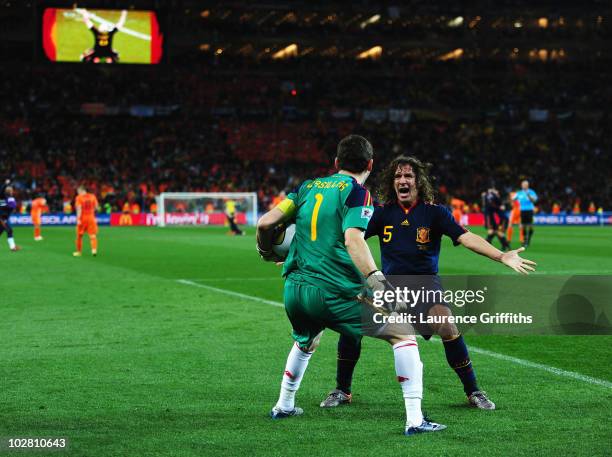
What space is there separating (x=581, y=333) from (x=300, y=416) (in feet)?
17.1

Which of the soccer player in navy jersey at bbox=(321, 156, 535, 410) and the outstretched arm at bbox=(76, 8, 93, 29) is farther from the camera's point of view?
the outstretched arm at bbox=(76, 8, 93, 29)

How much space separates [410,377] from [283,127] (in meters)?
61.3

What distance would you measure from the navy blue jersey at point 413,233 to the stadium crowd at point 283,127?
4857 cm

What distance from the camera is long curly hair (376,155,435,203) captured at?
6980mm

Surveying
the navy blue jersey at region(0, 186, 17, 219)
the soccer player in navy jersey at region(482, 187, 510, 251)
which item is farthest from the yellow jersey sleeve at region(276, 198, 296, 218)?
the navy blue jersey at region(0, 186, 17, 219)

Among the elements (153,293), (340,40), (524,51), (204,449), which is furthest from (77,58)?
(204,449)

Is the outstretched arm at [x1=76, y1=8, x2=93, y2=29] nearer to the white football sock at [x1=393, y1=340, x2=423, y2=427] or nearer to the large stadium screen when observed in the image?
the large stadium screen

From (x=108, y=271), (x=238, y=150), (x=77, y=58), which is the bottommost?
(x=108, y=271)

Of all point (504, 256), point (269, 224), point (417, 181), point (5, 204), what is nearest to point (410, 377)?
point (504, 256)

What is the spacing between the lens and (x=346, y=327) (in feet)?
20.3

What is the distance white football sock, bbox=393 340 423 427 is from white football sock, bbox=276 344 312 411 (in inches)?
30.2

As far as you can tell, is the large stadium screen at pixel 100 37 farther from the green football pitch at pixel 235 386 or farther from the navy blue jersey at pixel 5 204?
the green football pitch at pixel 235 386

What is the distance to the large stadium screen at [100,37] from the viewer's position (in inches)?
2195

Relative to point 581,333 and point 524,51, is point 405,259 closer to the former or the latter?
point 581,333
